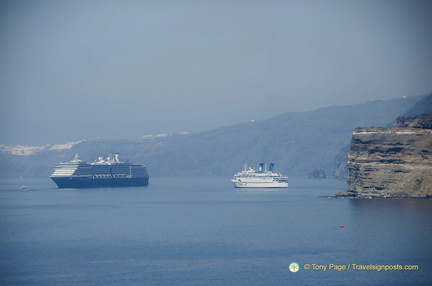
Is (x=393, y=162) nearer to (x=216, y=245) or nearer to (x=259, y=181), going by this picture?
(x=216, y=245)

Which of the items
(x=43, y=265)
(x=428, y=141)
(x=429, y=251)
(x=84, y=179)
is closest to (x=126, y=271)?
(x=43, y=265)

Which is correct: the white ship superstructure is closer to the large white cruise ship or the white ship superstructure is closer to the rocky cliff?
the large white cruise ship

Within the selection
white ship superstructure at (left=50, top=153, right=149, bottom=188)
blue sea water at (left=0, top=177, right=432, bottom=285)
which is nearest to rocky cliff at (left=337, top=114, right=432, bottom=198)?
blue sea water at (left=0, top=177, right=432, bottom=285)

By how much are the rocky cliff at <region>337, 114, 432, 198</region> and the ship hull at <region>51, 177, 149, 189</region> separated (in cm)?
6551

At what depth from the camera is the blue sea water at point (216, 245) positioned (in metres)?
35.2

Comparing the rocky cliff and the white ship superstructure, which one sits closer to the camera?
the rocky cliff

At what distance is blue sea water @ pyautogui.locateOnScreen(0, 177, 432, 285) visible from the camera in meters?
Result: 35.2

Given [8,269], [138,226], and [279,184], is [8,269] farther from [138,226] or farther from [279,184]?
[279,184]

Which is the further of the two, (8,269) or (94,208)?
(94,208)

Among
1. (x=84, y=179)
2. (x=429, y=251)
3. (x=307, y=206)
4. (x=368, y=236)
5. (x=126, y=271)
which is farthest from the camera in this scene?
(x=84, y=179)

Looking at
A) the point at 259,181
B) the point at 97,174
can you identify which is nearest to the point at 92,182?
the point at 97,174

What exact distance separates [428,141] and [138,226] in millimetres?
39184

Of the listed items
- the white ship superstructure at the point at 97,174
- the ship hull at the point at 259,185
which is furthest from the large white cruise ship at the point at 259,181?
the white ship superstructure at the point at 97,174

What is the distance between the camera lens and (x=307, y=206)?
77.9 metres
